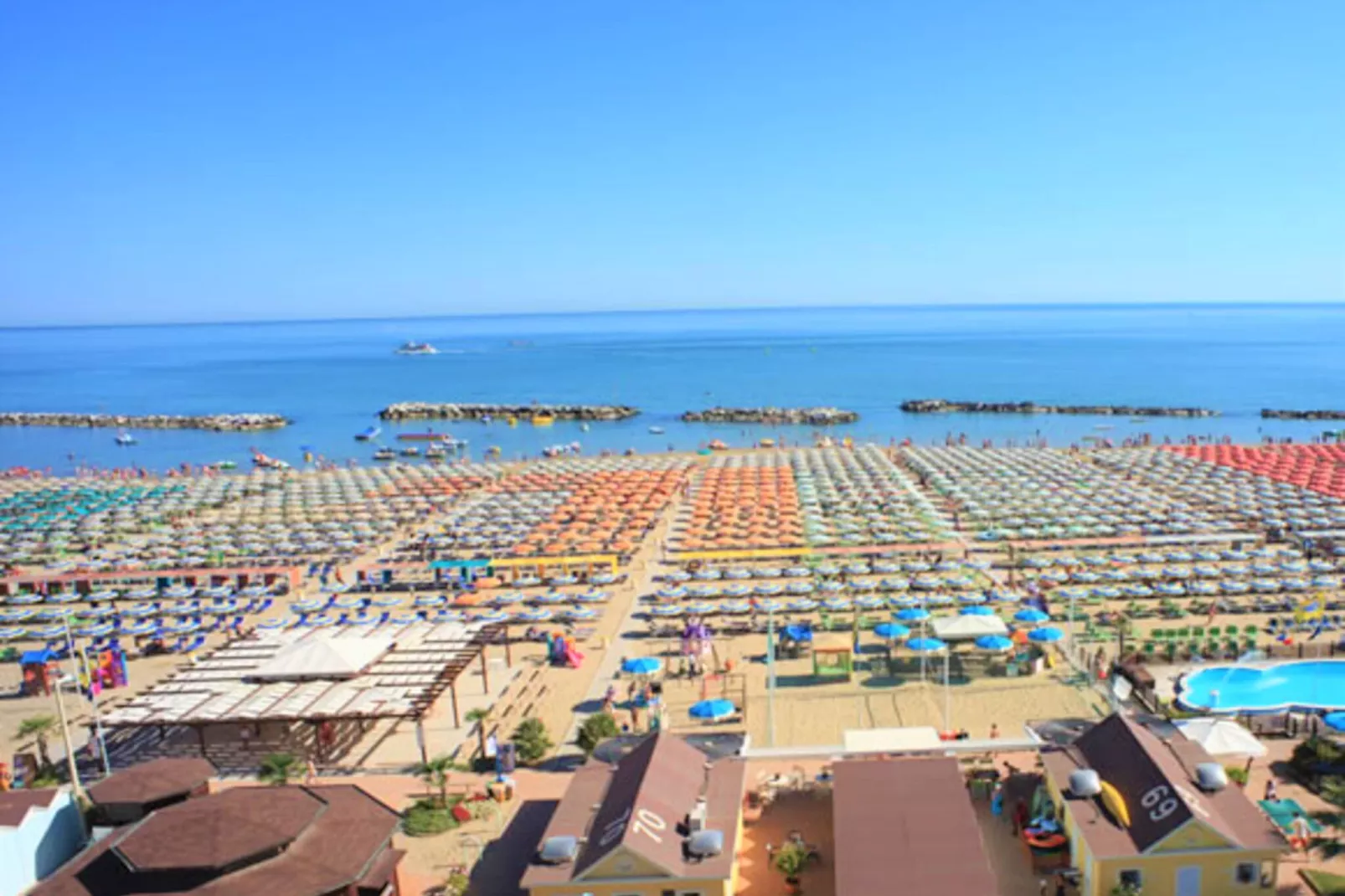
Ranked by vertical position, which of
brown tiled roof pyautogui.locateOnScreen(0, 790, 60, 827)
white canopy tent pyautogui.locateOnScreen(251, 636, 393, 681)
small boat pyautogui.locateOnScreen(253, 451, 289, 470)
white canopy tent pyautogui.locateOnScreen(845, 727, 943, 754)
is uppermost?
white canopy tent pyautogui.locateOnScreen(251, 636, 393, 681)

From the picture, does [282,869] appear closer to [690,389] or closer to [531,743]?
[531,743]

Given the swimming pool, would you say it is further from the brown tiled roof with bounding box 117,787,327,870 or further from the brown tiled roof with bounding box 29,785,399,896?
the brown tiled roof with bounding box 117,787,327,870

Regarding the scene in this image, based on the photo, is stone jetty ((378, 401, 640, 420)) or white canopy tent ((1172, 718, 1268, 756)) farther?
stone jetty ((378, 401, 640, 420))

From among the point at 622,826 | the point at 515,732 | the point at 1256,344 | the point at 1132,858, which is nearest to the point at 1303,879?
the point at 1132,858

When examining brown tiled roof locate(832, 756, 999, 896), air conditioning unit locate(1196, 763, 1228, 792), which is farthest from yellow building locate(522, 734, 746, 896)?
air conditioning unit locate(1196, 763, 1228, 792)

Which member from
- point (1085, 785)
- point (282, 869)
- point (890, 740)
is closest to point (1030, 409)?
point (890, 740)

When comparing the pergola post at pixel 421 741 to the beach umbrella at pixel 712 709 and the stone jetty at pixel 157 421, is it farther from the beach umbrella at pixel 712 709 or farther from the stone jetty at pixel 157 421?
the stone jetty at pixel 157 421

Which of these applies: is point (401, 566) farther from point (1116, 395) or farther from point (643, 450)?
point (1116, 395)
